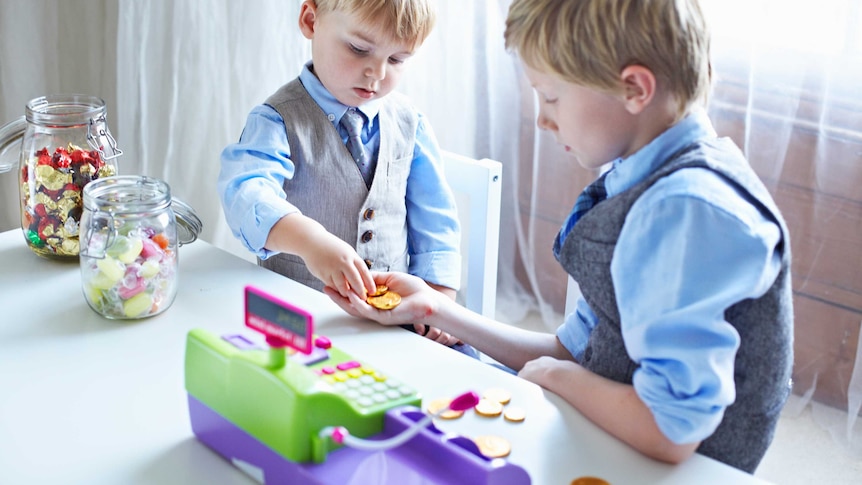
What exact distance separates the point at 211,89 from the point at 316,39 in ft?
2.08

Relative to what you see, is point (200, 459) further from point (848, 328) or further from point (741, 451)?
point (848, 328)

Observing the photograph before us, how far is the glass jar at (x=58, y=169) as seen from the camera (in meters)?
1.11

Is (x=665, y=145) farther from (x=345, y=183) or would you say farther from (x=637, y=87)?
(x=345, y=183)

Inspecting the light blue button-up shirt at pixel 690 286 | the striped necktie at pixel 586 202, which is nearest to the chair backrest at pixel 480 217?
the striped necktie at pixel 586 202

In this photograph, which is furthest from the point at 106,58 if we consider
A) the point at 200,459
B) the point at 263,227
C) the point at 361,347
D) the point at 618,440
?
the point at 618,440

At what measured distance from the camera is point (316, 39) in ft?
4.34

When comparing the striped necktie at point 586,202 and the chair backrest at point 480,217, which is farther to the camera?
the chair backrest at point 480,217

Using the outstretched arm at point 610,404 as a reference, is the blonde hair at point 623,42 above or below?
above

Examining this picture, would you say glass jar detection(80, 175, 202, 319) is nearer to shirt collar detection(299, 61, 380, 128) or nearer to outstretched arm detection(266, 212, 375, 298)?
outstretched arm detection(266, 212, 375, 298)

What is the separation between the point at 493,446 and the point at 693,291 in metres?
0.22

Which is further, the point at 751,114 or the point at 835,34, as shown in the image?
the point at 751,114

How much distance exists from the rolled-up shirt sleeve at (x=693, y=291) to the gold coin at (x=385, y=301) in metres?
0.33

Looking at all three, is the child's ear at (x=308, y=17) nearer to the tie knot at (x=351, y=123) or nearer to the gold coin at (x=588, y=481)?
the tie knot at (x=351, y=123)

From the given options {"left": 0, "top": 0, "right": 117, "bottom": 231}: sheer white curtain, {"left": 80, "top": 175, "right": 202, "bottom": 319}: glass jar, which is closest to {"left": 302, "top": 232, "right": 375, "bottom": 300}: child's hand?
{"left": 80, "top": 175, "right": 202, "bottom": 319}: glass jar
